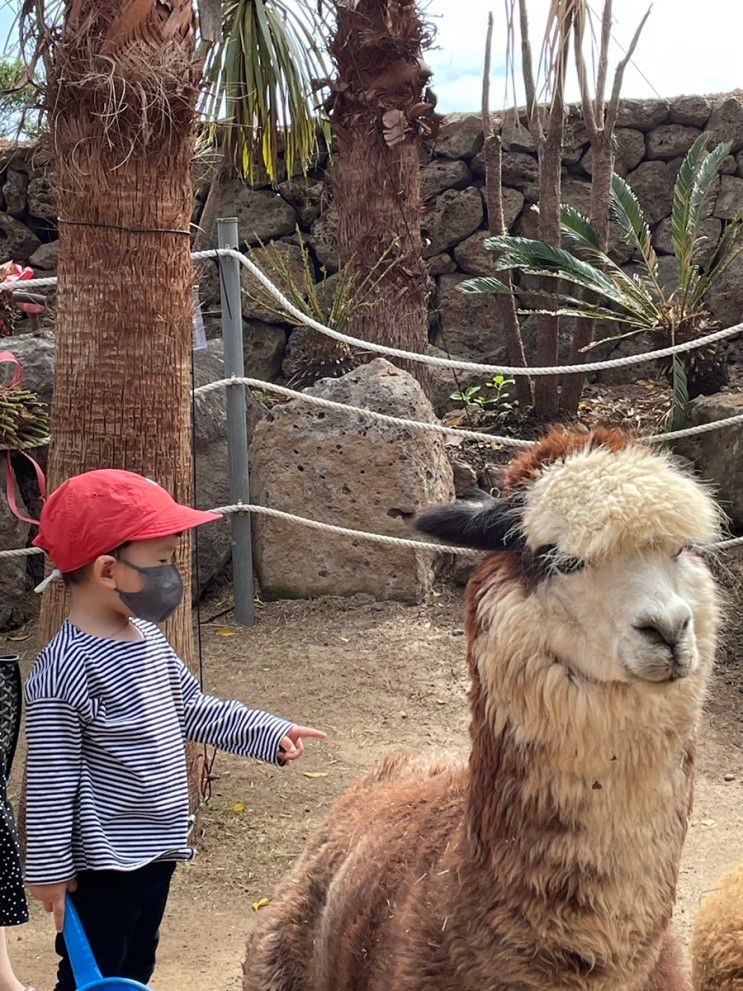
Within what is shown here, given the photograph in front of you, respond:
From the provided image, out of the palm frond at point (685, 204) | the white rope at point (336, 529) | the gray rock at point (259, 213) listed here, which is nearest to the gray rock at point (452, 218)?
the gray rock at point (259, 213)

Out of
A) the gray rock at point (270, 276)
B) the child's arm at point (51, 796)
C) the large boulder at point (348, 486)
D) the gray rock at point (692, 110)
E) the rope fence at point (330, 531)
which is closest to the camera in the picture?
the child's arm at point (51, 796)

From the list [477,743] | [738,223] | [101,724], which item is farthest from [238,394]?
[738,223]

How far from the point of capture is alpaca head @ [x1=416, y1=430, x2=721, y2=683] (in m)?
2.01

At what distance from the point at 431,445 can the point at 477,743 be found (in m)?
4.39

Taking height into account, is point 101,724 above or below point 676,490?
below

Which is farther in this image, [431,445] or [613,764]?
[431,445]

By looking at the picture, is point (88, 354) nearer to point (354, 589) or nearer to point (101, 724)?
point (101, 724)

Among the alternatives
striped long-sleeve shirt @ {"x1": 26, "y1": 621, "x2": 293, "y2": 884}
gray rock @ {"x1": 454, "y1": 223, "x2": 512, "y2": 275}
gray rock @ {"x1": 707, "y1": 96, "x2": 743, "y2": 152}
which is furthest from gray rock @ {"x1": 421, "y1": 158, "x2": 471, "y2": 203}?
striped long-sleeve shirt @ {"x1": 26, "y1": 621, "x2": 293, "y2": 884}

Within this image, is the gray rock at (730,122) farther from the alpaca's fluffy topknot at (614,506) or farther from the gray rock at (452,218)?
the alpaca's fluffy topknot at (614,506)

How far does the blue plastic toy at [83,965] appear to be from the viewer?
224 centimetres

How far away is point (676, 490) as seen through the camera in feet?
6.95

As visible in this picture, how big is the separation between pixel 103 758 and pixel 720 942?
1511 mm

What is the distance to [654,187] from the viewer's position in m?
10.8

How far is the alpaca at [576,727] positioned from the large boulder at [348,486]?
13.3 ft
